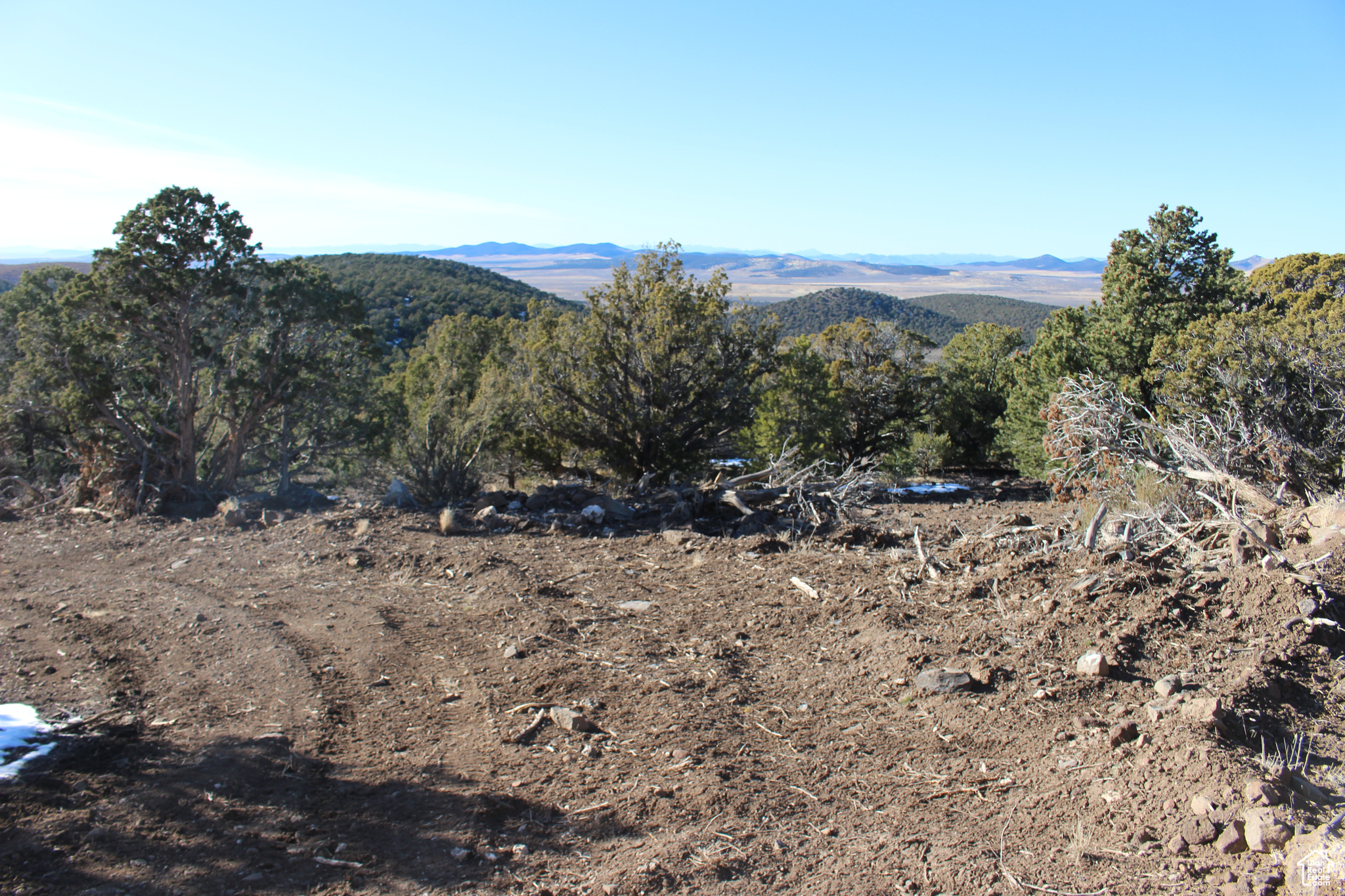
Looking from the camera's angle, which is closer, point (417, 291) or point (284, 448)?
point (284, 448)

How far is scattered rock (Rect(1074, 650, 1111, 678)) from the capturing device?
4523mm

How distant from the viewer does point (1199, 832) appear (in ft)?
9.81

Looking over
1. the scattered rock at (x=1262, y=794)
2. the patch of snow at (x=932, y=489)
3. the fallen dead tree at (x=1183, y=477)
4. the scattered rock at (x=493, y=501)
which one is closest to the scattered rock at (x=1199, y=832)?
the scattered rock at (x=1262, y=794)

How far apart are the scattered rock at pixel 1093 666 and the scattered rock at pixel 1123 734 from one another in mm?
726

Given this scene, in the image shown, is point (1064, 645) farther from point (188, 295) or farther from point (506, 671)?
point (188, 295)

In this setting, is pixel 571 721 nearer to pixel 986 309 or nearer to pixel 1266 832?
pixel 1266 832

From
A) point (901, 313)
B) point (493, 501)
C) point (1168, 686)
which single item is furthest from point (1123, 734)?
point (901, 313)

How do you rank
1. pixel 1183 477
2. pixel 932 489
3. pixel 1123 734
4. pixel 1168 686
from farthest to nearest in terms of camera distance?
1. pixel 932 489
2. pixel 1183 477
3. pixel 1168 686
4. pixel 1123 734

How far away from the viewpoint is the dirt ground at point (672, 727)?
3102 mm

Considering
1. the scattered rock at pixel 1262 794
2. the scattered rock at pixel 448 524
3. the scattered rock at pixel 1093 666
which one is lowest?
the scattered rock at pixel 448 524

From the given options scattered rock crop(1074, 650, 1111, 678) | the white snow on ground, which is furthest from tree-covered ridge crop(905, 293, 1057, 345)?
the white snow on ground

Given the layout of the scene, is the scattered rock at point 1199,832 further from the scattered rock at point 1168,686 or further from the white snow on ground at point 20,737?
the white snow on ground at point 20,737

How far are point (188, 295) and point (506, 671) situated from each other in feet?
32.3

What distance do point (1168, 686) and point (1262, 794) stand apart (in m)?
1.29
